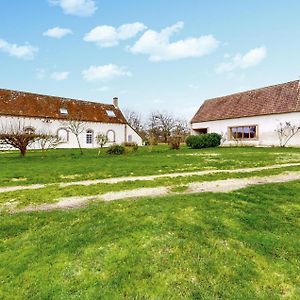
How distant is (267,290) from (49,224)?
14.3 feet

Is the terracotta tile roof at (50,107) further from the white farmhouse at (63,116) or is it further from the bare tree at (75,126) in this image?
the bare tree at (75,126)

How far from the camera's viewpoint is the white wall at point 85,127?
35.9 metres

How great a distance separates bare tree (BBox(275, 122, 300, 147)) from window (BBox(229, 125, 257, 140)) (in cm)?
302

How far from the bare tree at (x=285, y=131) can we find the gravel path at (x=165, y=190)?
21083 mm

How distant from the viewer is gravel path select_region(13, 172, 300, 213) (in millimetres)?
7770

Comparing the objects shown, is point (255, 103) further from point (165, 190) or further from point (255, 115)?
point (165, 190)

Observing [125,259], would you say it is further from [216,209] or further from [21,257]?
[216,209]

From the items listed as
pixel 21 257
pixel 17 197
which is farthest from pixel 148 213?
pixel 17 197

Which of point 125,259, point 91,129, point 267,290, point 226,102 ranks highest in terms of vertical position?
point 226,102

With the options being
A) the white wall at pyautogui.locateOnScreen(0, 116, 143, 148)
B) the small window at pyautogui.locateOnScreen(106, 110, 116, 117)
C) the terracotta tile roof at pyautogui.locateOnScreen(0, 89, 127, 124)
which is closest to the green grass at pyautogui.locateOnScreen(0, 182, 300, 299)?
the white wall at pyautogui.locateOnScreen(0, 116, 143, 148)

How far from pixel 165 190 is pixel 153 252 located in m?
4.19

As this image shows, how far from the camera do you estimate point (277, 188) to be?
31.5ft

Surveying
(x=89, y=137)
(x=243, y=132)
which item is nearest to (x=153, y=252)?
(x=243, y=132)

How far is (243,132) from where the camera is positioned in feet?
118
